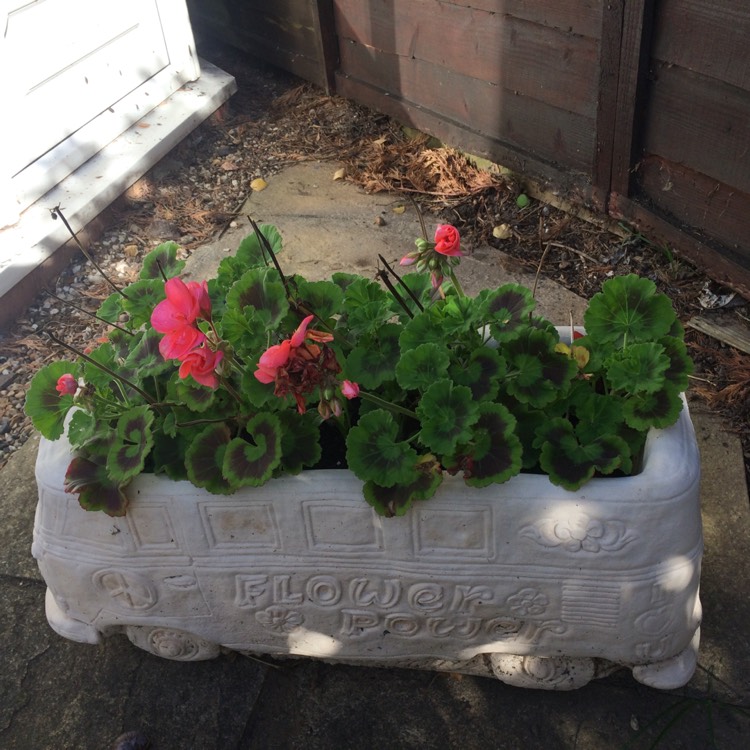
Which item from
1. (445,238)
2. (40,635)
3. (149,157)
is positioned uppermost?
(445,238)

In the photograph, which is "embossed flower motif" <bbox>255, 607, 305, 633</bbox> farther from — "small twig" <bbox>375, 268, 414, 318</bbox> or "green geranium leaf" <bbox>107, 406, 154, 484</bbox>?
"small twig" <bbox>375, 268, 414, 318</bbox>

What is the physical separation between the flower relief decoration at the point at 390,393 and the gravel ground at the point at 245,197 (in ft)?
2.45

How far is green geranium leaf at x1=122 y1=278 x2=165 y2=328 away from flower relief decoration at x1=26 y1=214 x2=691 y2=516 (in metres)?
0.05

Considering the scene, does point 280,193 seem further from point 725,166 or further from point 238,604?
point 238,604

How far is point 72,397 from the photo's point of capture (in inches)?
59.9

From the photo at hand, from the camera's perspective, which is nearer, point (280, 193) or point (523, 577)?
point (523, 577)

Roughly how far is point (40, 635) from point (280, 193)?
7.13 ft

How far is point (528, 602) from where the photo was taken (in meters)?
1.49

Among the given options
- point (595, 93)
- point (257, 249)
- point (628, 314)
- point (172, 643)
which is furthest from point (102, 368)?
point (595, 93)

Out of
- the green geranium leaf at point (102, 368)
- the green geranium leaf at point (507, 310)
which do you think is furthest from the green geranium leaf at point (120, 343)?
the green geranium leaf at point (507, 310)

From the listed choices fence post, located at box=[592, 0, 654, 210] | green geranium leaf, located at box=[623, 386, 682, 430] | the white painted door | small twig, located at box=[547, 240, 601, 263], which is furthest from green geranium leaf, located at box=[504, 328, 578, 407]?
the white painted door

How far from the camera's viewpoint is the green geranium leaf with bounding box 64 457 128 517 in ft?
4.74

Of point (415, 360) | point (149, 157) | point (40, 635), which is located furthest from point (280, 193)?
point (415, 360)

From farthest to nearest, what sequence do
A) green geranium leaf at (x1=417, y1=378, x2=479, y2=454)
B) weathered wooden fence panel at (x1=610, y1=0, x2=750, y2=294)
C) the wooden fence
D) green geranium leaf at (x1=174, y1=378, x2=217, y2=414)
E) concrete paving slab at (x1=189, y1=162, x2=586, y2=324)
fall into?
concrete paving slab at (x1=189, y1=162, x2=586, y2=324) → the wooden fence → weathered wooden fence panel at (x1=610, y1=0, x2=750, y2=294) → green geranium leaf at (x1=174, y1=378, x2=217, y2=414) → green geranium leaf at (x1=417, y1=378, x2=479, y2=454)
